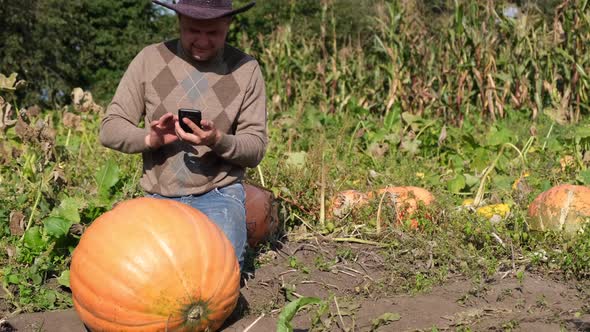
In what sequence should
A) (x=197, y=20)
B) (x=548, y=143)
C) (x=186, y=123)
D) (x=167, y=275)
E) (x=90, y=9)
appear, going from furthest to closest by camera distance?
(x=90, y=9), (x=548, y=143), (x=197, y=20), (x=186, y=123), (x=167, y=275)

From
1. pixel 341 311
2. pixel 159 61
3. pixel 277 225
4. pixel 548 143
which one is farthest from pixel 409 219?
pixel 548 143

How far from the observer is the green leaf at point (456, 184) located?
4.98 metres

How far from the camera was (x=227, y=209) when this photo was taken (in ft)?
11.2

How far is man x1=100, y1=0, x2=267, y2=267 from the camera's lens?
3395 mm

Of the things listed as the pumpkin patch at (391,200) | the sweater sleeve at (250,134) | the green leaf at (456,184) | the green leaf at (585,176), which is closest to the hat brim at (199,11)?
the sweater sleeve at (250,134)

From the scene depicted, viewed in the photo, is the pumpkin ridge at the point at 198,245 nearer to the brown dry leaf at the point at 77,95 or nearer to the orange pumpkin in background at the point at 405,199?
the orange pumpkin in background at the point at 405,199

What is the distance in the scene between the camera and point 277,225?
4.22m

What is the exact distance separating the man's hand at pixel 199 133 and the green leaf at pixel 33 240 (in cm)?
106

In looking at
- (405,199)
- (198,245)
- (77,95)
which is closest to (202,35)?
(198,245)

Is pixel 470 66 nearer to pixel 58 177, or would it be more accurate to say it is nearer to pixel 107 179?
pixel 107 179

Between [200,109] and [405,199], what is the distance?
1.46 m

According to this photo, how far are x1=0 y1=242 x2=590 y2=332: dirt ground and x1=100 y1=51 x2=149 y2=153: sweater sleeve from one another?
75 centimetres

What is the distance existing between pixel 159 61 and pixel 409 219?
166 cm

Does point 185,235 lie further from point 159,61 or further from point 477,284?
point 477,284
